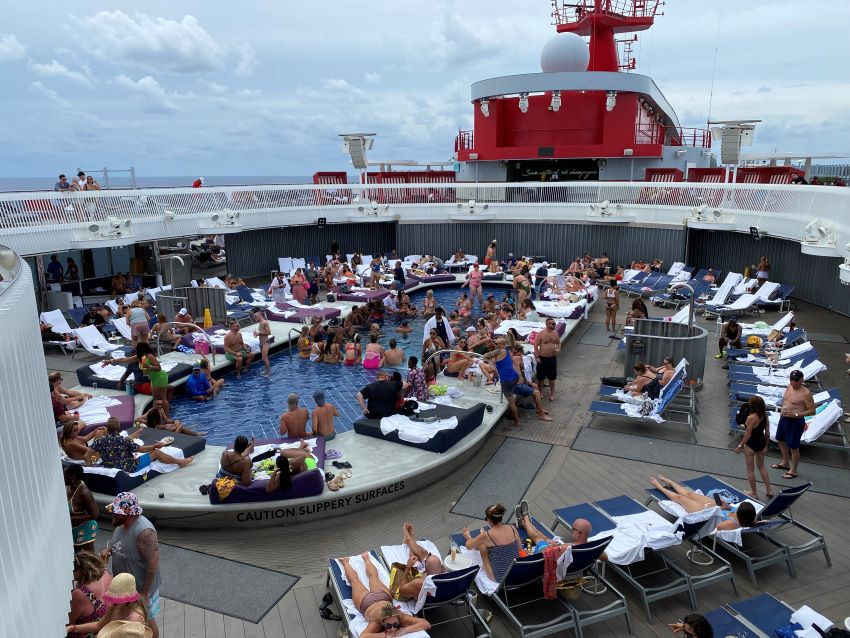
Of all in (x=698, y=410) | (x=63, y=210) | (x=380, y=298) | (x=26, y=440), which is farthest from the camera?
(x=380, y=298)

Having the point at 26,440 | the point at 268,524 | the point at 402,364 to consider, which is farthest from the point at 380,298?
the point at 26,440

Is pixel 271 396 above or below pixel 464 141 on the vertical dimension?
below

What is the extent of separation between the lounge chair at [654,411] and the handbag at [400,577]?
5004 mm

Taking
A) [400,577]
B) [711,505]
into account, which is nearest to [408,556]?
[400,577]

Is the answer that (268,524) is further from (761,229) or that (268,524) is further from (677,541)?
(761,229)

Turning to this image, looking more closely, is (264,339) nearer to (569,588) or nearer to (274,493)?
Result: (274,493)

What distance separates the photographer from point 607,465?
8.15 m

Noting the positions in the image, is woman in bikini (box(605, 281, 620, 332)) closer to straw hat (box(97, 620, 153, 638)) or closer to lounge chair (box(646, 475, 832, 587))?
lounge chair (box(646, 475, 832, 587))

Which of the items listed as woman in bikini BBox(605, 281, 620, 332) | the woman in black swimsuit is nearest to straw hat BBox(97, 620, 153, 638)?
the woman in black swimsuit

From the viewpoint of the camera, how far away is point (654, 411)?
9.15 metres

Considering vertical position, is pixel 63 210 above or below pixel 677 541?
above

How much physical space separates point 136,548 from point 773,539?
584 cm

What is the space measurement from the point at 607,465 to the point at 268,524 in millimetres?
4338

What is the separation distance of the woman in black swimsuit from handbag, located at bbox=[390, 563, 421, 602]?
14.1 ft
